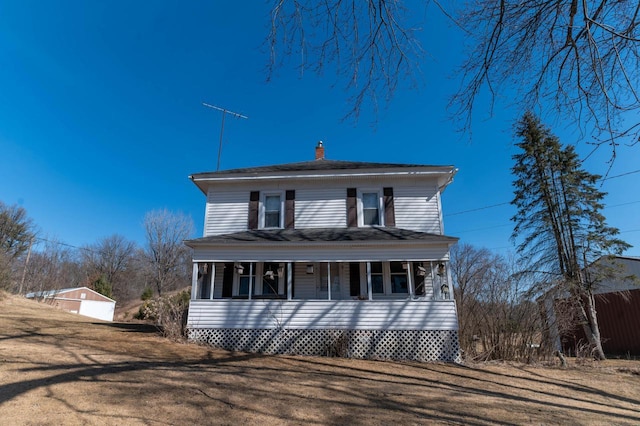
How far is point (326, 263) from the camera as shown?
1241cm

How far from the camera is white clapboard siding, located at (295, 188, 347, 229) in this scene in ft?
42.2

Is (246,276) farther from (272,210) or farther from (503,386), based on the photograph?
(503,386)

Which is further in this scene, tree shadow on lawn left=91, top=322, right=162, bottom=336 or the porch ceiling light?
tree shadow on lawn left=91, top=322, right=162, bottom=336

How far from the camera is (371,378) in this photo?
302 inches

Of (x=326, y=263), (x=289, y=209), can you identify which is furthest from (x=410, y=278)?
(x=289, y=209)

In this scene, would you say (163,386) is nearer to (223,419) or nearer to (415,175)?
(223,419)

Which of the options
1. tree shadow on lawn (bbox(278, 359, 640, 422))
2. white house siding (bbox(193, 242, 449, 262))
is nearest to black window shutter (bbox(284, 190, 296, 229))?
white house siding (bbox(193, 242, 449, 262))

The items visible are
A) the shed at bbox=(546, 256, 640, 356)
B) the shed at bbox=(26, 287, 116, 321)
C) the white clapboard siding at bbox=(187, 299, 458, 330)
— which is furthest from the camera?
the shed at bbox=(26, 287, 116, 321)

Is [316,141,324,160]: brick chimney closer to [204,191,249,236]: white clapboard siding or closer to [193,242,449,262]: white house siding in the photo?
[204,191,249,236]: white clapboard siding

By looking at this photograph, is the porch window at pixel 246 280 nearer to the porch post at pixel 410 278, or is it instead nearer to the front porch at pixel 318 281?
the front porch at pixel 318 281

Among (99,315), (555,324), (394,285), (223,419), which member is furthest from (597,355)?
(99,315)

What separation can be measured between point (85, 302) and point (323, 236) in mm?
28785

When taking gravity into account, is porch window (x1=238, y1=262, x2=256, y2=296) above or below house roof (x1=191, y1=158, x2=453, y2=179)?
below

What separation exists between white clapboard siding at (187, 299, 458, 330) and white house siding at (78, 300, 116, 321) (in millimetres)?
25302
